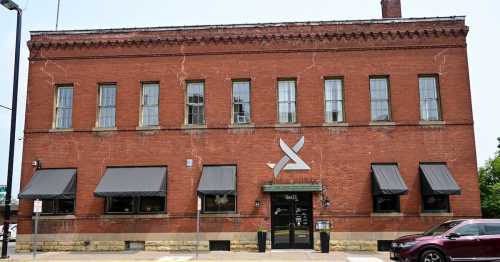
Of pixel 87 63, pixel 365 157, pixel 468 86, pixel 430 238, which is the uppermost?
pixel 87 63

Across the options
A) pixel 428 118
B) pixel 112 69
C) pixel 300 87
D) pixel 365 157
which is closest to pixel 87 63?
pixel 112 69

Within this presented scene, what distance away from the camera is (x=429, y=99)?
2217 cm

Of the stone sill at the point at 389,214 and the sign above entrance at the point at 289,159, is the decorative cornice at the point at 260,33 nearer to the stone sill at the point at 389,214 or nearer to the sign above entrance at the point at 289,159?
the sign above entrance at the point at 289,159

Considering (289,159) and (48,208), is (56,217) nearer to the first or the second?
(48,208)

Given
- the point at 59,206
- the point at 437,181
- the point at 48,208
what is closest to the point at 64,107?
the point at 59,206

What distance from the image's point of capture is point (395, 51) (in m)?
22.4

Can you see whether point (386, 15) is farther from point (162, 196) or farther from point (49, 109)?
point (49, 109)

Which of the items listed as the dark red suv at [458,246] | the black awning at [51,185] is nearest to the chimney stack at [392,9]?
the dark red suv at [458,246]

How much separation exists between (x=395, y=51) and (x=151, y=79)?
11.6 meters

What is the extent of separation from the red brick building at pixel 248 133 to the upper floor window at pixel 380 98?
0.07 m

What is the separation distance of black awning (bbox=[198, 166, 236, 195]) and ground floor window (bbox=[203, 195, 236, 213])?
2.35 feet

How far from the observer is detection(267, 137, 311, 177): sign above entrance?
71.2 feet

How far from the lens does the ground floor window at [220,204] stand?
21.7 meters

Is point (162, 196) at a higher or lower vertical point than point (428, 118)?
lower
